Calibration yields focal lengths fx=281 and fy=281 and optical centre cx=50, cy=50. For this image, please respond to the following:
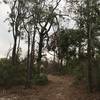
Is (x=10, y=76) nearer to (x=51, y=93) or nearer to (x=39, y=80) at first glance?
(x=39, y=80)

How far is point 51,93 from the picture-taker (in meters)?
19.8

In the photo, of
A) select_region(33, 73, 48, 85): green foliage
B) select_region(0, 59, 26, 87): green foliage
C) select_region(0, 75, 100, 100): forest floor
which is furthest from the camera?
select_region(33, 73, 48, 85): green foliage

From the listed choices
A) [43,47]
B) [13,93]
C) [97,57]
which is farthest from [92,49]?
[43,47]

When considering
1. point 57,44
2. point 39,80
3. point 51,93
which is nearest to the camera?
point 51,93

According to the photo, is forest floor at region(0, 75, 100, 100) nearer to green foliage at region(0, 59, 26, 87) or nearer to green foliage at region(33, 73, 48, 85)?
green foliage at region(33, 73, 48, 85)

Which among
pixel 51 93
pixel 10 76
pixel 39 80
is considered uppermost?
pixel 10 76

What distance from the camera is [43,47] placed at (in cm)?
3269

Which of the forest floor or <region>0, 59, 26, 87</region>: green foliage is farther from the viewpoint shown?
<region>0, 59, 26, 87</region>: green foliage

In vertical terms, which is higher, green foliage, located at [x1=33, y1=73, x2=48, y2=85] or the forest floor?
green foliage, located at [x1=33, y1=73, x2=48, y2=85]

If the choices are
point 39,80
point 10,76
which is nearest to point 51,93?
point 39,80

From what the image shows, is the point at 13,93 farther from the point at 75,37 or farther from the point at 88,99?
the point at 75,37

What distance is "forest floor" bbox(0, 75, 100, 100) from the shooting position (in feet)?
58.5

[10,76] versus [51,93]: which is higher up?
[10,76]

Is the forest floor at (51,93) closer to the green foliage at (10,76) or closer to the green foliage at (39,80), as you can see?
the green foliage at (39,80)
